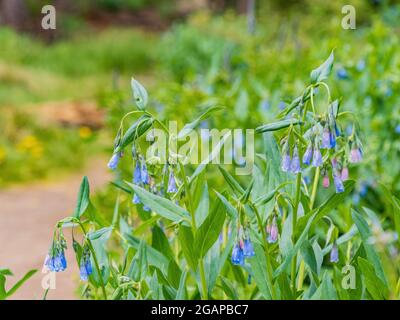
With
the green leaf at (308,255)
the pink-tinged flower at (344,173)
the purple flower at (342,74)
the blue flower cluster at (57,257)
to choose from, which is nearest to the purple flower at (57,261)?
the blue flower cluster at (57,257)

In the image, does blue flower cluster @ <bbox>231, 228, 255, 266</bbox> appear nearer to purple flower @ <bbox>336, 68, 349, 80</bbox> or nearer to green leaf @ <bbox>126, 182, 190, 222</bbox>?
green leaf @ <bbox>126, 182, 190, 222</bbox>

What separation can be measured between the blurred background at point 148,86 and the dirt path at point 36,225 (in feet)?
0.04

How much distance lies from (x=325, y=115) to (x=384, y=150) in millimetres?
2544

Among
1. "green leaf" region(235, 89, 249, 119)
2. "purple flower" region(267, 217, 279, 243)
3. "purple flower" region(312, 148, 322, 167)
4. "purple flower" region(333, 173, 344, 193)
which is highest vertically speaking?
"green leaf" region(235, 89, 249, 119)

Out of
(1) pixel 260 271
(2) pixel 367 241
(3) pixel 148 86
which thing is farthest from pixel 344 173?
(3) pixel 148 86

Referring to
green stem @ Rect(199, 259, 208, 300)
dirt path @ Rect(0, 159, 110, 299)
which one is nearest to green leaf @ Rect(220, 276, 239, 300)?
green stem @ Rect(199, 259, 208, 300)

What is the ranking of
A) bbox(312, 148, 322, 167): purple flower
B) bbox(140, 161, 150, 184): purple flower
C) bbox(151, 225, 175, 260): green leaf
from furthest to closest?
bbox(151, 225, 175, 260): green leaf < bbox(140, 161, 150, 184): purple flower < bbox(312, 148, 322, 167): purple flower

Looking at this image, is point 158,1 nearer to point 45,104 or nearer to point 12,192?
point 45,104

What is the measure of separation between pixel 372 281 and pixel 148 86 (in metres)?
9.14

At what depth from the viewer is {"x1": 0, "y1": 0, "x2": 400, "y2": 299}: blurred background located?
13.6ft

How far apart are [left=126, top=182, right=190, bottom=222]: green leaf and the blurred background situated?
45 cm

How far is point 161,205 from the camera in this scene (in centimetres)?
175

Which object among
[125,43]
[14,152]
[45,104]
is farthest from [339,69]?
[125,43]
